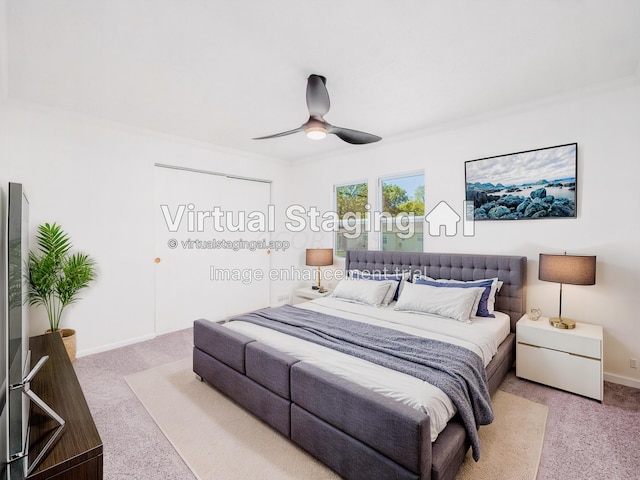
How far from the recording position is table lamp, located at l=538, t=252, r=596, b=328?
2.55 meters

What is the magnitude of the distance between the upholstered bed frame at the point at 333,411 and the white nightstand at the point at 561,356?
6.7 inches

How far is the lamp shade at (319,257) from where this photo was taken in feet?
14.9

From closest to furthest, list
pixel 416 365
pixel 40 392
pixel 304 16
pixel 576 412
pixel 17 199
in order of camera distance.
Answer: pixel 17 199, pixel 40 392, pixel 304 16, pixel 416 365, pixel 576 412

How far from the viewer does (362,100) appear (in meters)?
2.96

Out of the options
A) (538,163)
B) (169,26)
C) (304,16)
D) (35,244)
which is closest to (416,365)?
(304,16)

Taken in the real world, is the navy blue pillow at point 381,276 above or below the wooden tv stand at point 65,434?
above

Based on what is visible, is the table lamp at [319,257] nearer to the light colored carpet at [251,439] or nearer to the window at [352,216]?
the window at [352,216]

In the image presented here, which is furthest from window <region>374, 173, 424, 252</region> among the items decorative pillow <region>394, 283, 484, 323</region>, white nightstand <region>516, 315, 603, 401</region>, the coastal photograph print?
white nightstand <region>516, 315, 603, 401</region>

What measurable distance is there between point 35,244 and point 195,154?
6.69 feet

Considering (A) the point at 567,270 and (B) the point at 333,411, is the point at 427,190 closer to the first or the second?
(A) the point at 567,270

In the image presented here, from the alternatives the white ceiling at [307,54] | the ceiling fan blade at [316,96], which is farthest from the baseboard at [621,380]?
the ceiling fan blade at [316,96]

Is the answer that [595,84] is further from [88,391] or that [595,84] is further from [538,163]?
[88,391]

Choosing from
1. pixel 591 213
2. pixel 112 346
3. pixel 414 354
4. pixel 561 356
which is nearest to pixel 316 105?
pixel 414 354

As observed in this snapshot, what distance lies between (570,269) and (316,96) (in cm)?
253
